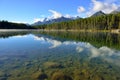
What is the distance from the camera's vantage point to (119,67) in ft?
72.9

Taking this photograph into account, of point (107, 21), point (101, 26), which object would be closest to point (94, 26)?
point (101, 26)

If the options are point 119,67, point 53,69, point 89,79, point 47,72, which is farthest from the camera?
point 119,67

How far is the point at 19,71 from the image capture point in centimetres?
1975

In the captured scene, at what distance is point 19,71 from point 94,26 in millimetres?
160979

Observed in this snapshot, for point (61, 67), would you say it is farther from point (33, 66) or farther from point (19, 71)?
point (19, 71)

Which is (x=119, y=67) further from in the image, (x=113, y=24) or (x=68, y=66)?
(x=113, y=24)

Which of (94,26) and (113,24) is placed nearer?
(113,24)

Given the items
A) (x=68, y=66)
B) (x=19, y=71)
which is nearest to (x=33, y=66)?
(x=19, y=71)

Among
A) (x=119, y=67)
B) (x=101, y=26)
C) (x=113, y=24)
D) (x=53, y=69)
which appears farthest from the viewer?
(x=101, y=26)

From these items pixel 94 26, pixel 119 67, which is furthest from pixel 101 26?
pixel 119 67

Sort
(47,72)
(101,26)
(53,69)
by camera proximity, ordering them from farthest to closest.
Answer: (101,26), (53,69), (47,72)

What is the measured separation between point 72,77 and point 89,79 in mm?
1602

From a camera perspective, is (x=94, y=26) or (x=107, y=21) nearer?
(x=107, y=21)

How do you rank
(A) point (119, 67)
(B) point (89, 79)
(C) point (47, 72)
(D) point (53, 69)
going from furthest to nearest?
(A) point (119, 67) → (D) point (53, 69) → (C) point (47, 72) → (B) point (89, 79)
